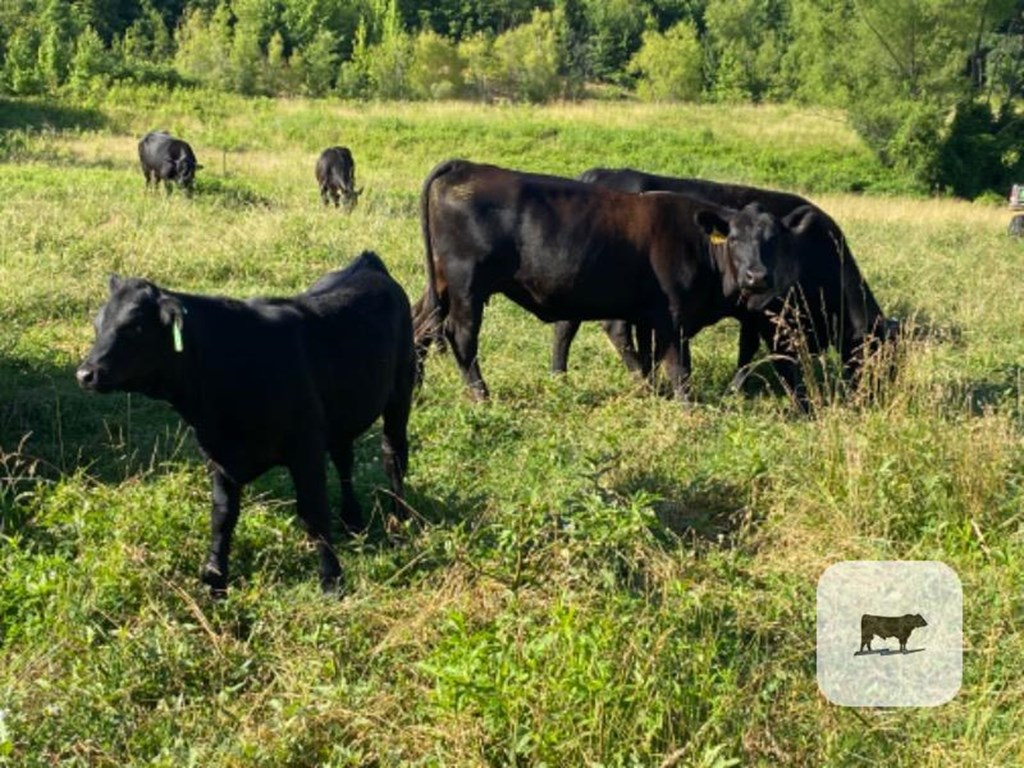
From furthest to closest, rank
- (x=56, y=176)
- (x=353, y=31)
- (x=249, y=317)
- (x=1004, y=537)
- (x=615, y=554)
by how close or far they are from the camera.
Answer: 1. (x=353, y=31)
2. (x=56, y=176)
3. (x=1004, y=537)
4. (x=249, y=317)
5. (x=615, y=554)

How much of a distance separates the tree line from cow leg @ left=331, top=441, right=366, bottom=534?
31629 mm

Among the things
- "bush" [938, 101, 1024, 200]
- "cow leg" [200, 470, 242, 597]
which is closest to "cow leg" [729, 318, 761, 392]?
"cow leg" [200, 470, 242, 597]

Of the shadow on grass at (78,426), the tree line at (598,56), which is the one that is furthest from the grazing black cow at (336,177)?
the tree line at (598,56)

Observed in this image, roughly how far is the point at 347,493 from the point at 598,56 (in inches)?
2835

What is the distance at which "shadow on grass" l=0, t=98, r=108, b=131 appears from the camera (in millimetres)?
27453

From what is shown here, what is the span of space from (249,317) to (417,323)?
3574mm

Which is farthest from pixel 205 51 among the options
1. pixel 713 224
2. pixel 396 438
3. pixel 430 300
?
pixel 396 438

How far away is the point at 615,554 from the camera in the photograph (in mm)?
4176

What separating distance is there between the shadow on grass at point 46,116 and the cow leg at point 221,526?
25034 mm

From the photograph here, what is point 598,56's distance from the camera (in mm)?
73062

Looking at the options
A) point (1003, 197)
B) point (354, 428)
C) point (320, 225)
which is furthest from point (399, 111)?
point (354, 428)

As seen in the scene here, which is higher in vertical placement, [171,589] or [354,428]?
[354,428]

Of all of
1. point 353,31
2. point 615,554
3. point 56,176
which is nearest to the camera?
→ point 615,554

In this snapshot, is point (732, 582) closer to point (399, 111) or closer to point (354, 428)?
point (354, 428)
